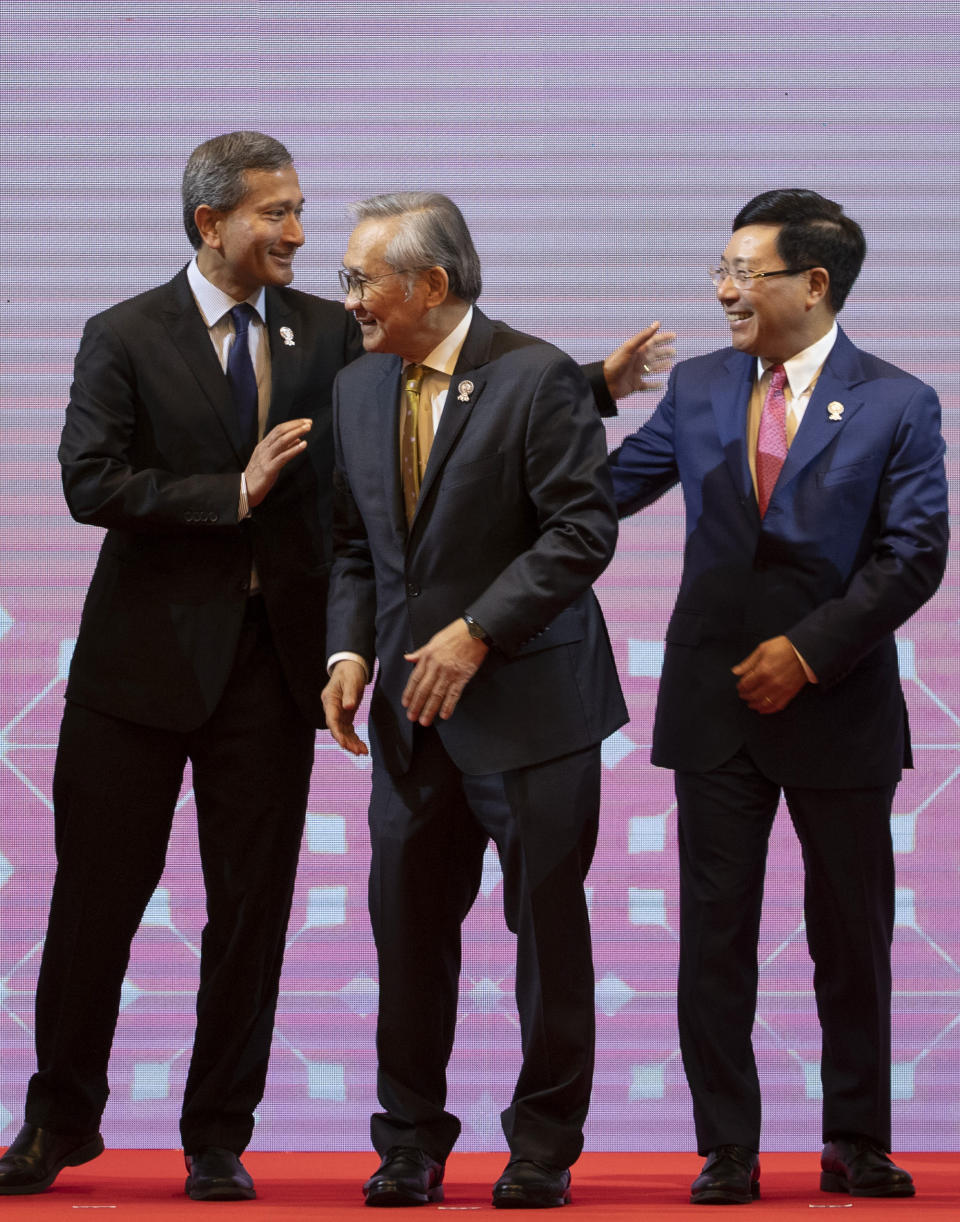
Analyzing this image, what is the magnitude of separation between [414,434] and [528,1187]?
3.98 feet

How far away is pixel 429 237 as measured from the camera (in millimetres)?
2988

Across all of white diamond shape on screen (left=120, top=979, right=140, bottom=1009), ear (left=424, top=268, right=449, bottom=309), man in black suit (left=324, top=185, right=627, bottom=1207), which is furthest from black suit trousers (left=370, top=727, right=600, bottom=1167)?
white diamond shape on screen (left=120, top=979, right=140, bottom=1009)

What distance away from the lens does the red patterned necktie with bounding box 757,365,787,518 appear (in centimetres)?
316

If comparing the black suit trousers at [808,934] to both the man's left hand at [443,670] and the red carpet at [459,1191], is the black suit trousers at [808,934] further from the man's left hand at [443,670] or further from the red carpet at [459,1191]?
the man's left hand at [443,670]

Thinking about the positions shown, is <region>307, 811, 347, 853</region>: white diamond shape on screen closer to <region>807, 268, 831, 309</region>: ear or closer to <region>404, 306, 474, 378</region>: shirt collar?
<region>404, 306, 474, 378</region>: shirt collar

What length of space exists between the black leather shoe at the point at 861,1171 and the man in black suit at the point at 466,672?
1.55 feet

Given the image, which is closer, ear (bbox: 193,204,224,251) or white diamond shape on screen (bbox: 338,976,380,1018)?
ear (bbox: 193,204,224,251)

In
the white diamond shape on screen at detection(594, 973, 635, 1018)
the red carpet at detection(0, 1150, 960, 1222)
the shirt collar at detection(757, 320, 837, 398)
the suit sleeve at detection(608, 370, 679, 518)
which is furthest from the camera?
the white diamond shape on screen at detection(594, 973, 635, 1018)

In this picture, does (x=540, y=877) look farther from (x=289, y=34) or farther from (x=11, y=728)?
(x=289, y=34)

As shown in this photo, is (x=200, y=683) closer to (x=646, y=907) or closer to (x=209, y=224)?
(x=209, y=224)

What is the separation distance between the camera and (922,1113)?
3.87 metres

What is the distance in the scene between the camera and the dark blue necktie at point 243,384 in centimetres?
317

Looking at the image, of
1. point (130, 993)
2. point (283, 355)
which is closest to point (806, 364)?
point (283, 355)

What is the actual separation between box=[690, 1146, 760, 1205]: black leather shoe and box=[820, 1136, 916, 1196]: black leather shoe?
0.14 meters
